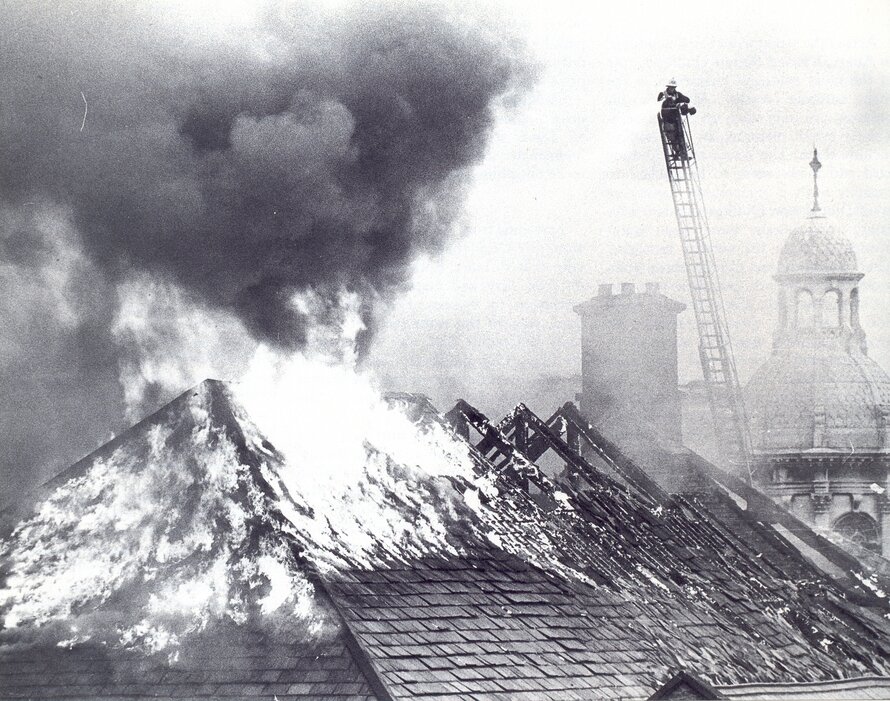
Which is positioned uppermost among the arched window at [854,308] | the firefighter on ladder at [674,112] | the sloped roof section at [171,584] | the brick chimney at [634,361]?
the firefighter on ladder at [674,112]

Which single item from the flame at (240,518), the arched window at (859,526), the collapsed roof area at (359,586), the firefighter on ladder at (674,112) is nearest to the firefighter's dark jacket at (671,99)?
the firefighter on ladder at (674,112)

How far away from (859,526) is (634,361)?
16085 millimetres

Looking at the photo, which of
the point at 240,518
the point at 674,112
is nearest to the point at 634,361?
the point at 674,112

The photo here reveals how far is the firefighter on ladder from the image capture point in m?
68.2

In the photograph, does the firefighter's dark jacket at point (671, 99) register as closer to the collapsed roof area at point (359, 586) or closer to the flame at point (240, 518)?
the collapsed roof area at point (359, 586)

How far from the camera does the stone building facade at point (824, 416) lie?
7150 centimetres

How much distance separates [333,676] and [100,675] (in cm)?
323

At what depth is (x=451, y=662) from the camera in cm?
2062

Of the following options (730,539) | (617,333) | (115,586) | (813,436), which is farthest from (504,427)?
(813,436)

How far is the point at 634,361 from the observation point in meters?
63.2

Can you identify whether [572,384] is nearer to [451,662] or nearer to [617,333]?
[617,333]

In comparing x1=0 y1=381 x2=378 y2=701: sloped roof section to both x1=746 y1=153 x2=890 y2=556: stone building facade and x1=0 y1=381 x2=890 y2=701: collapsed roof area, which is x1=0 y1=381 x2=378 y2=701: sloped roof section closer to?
x1=0 y1=381 x2=890 y2=701: collapsed roof area

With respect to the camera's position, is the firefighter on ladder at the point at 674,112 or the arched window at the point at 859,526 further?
the arched window at the point at 859,526

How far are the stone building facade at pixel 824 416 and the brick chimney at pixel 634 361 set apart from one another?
992cm
